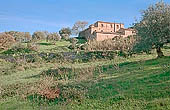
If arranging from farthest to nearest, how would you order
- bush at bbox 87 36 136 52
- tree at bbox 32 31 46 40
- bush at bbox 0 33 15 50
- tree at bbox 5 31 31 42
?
Result: tree at bbox 32 31 46 40 → tree at bbox 5 31 31 42 → bush at bbox 0 33 15 50 → bush at bbox 87 36 136 52

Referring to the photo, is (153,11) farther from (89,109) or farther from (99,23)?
(99,23)

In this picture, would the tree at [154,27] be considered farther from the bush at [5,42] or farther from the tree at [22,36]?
the tree at [22,36]

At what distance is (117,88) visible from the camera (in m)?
8.26

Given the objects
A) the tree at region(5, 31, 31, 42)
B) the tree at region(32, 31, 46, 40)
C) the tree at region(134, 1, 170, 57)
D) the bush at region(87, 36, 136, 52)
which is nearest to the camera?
the tree at region(134, 1, 170, 57)

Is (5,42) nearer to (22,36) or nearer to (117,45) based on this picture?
(22,36)

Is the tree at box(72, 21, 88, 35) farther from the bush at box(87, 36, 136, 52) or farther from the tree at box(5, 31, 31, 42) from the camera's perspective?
the bush at box(87, 36, 136, 52)

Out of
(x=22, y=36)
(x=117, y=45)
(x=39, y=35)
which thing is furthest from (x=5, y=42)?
(x=117, y=45)

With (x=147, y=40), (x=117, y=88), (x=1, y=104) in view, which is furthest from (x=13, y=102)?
(x=147, y=40)

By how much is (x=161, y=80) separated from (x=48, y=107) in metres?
5.18

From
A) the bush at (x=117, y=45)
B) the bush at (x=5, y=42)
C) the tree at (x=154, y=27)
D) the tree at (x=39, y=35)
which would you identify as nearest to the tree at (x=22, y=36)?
the tree at (x=39, y=35)

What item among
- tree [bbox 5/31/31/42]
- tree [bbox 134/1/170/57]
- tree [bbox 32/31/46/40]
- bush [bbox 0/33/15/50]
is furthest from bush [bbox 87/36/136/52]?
tree [bbox 5/31/31/42]

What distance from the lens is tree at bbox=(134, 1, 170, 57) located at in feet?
48.5

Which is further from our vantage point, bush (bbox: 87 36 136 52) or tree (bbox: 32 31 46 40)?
tree (bbox: 32 31 46 40)

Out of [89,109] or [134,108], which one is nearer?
[134,108]
